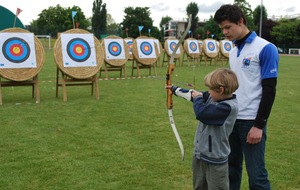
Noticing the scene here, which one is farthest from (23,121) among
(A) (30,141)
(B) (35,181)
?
(B) (35,181)

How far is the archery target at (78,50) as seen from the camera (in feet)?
21.7

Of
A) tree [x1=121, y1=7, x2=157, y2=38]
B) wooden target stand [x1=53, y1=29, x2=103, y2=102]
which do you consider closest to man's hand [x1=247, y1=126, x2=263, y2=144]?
wooden target stand [x1=53, y1=29, x2=103, y2=102]

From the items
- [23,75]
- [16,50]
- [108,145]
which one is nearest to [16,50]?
[16,50]

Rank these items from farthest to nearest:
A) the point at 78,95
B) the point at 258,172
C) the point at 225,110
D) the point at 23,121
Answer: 1. the point at 78,95
2. the point at 23,121
3. the point at 258,172
4. the point at 225,110

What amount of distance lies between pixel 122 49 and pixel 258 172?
8.66m

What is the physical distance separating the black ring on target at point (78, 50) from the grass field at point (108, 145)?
2.72 ft

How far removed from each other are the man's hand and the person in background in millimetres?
123

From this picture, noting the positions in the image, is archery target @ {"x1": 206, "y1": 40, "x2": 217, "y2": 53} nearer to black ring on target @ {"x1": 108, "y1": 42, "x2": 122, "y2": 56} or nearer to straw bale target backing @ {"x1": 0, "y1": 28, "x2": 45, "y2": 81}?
black ring on target @ {"x1": 108, "y1": 42, "x2": 122, "y2": 56}

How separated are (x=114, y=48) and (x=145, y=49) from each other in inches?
46.5

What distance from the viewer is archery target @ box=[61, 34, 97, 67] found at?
6.62 metres

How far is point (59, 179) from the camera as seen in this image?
2.87 metres

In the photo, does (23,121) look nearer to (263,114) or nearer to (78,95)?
(78,95)

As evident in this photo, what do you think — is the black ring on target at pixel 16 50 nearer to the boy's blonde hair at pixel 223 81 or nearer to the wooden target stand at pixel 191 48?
the boy's blonde hair at pixel 223 81

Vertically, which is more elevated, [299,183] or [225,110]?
[225,110]
